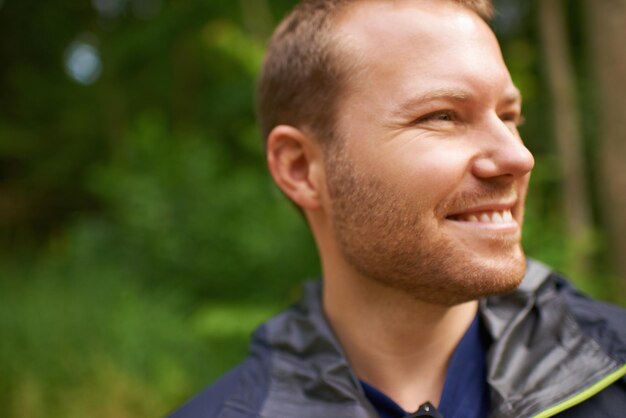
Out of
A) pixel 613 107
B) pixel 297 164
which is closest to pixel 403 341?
pixel 297 164

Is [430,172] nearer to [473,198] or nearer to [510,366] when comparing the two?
[473,198]

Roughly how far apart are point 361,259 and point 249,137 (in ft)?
11.8

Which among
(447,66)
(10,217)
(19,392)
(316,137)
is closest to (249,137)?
(19,392)

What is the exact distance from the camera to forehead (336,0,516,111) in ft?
5.65

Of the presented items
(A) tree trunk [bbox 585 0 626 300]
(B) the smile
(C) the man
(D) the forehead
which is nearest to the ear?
(C) the man

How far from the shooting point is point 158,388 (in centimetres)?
455

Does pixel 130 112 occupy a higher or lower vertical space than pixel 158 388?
higher

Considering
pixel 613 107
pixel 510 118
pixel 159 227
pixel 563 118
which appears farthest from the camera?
pixel 159 227

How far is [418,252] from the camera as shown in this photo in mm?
1699

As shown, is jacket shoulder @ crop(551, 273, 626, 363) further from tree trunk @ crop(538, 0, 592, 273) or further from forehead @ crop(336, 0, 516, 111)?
tree trunk @ crop(538, 0, 592, 273)

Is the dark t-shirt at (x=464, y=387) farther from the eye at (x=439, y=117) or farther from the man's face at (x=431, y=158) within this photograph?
the eye at (x=439, y=117)

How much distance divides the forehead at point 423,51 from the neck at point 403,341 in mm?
617

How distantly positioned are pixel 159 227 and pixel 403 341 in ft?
14.6

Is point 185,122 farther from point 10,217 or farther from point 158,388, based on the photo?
point 158,388
